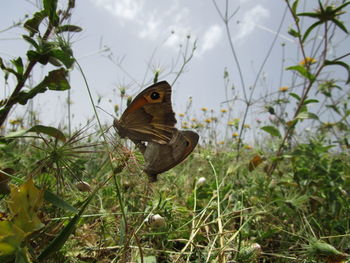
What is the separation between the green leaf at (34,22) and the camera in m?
1.42

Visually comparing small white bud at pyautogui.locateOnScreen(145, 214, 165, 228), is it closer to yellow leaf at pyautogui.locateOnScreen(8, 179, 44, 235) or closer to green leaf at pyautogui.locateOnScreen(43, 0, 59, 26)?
yellow leaf at pyautogui.locateOnScreen(8, 179, 44, 235)

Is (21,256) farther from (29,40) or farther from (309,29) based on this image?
(309,29)

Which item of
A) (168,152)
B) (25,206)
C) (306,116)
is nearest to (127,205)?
(168,152)

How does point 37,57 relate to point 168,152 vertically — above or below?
above

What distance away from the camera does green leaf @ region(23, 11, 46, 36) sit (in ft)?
4.66

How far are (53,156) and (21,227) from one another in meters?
0.31

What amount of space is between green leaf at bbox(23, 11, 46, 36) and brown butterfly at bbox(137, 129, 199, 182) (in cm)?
76

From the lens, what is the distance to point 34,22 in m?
1.45

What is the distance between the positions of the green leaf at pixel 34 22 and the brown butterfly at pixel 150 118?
588 millimetres

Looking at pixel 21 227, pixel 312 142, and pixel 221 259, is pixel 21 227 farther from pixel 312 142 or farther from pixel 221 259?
pixel 312 142

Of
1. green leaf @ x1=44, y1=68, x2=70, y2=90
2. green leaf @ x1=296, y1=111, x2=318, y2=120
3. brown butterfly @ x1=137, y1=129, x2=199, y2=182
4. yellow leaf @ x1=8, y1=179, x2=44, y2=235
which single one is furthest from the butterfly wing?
green leaf @ x1=296, y1=111, x2=318, y2=120

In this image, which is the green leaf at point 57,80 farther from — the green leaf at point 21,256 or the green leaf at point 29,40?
the green leaf at point 21,256

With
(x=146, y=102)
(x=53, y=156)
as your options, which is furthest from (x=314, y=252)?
(x=53, y=156)

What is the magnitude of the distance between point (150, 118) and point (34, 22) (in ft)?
2.38
